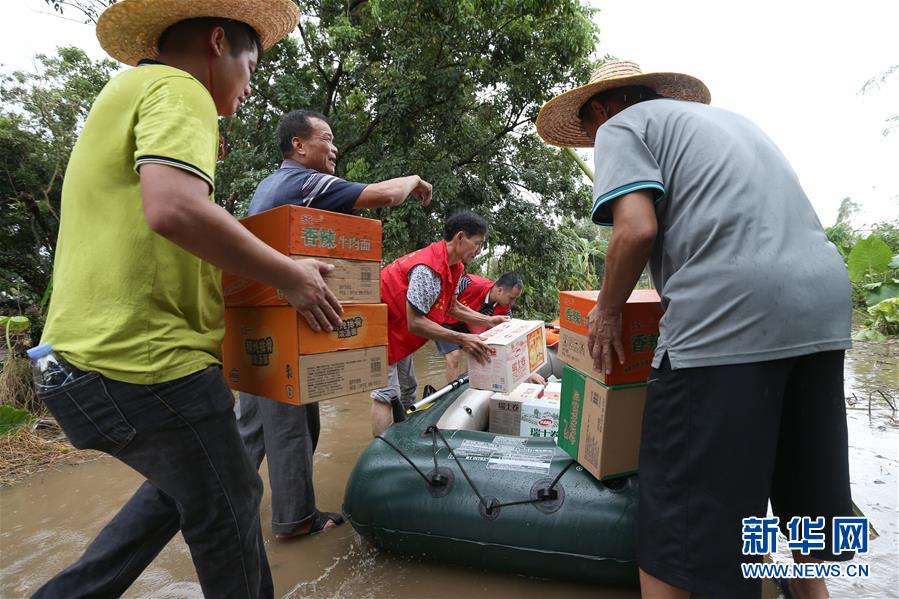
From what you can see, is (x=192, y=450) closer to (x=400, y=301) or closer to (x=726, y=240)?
(x=726, y=240)

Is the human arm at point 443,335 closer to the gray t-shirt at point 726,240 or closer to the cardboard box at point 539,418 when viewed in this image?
the cardboard box at point 539,418

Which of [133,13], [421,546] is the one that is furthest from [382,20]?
[421,546]

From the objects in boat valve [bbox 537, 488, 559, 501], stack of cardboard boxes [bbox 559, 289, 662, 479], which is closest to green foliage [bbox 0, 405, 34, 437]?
boat valve [bbox 537, 488, 559, 501]

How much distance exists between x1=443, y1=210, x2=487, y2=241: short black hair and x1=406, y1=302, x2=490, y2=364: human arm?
1.96ft

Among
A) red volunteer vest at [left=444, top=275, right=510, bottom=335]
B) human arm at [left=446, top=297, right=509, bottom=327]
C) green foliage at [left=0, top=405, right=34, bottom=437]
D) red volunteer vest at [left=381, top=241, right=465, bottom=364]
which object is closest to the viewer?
red volunteer vest at [left=381, top=241, right=465, bottom=364]

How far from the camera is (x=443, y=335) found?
3.04 meters

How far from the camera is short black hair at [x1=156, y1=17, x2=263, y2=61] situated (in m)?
1.26

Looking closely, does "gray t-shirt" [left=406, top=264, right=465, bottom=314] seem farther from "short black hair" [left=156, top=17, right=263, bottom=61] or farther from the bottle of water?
the bottle of water

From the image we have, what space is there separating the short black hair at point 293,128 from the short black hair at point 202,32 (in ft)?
2.79

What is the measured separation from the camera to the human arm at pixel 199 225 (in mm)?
973

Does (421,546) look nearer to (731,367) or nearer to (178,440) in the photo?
(178,440)

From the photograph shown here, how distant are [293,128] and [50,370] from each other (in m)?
1.44

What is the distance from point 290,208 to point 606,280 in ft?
3.15

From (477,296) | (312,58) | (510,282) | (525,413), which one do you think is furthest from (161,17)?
(312,58)
